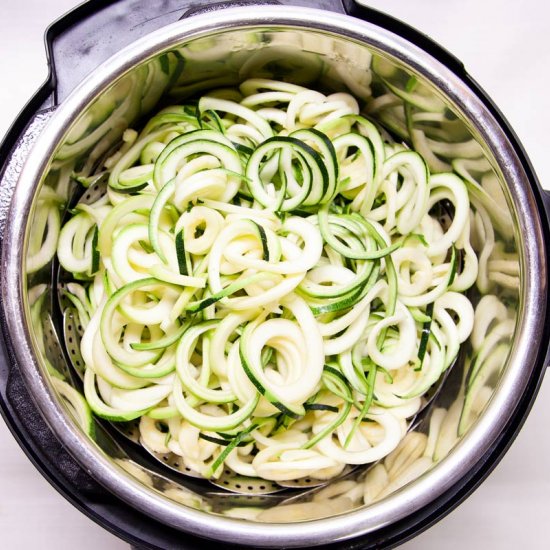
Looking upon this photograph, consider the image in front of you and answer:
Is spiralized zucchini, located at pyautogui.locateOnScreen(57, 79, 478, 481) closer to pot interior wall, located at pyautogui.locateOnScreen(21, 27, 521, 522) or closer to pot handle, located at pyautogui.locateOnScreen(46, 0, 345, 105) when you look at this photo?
pot interior wall, located at pyautogui.locateOnScreen(21, 27, 521, 522)

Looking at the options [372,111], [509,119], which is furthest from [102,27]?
[509,119]

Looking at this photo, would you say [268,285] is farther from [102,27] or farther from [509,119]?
[509,119]

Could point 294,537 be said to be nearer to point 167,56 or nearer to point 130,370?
point 130,370

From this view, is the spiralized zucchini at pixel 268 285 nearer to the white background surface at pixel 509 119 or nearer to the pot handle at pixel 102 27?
the pot handle at pixel 102 27

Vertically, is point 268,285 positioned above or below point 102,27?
below

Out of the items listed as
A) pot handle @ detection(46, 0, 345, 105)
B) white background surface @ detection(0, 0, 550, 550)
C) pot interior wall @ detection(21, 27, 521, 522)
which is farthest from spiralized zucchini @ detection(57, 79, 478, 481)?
white background surface @ detection(0, 0, 550, 550)

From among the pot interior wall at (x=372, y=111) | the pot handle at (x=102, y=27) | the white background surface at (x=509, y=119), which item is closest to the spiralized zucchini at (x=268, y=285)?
the pot interior wall at (x=372, y=111)

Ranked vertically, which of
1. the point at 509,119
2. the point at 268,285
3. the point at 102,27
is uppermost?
the point at 509,119
